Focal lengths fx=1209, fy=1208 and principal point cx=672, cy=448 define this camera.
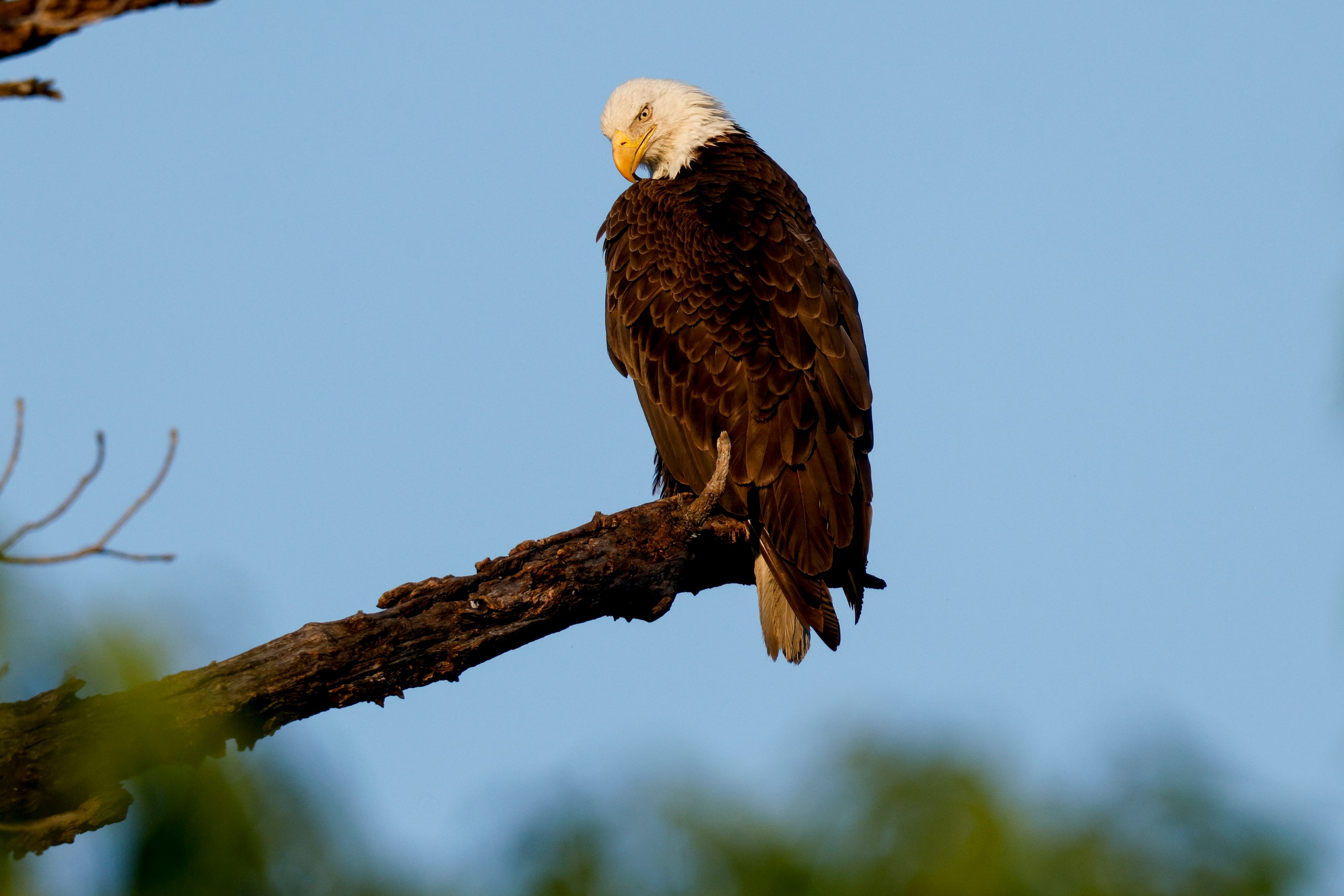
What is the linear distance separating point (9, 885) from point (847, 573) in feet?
15.3

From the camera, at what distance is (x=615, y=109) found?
7957 mm

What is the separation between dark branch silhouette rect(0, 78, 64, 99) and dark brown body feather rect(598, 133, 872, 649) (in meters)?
3.87

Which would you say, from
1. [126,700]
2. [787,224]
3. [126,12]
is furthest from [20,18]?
[787,224]

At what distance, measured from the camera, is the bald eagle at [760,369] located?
18.9ft

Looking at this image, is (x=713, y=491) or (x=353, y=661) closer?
(x=353, y=661)

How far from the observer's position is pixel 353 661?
4.15 meters

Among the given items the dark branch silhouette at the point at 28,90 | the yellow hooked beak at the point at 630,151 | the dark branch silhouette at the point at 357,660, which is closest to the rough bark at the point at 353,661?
the dark branch silhouette at the point at 357,660

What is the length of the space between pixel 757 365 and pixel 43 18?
13.4ft

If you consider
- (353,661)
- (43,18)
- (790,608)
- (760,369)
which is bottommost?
(353,661)

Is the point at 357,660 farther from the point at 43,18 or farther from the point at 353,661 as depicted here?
the point at 43,18

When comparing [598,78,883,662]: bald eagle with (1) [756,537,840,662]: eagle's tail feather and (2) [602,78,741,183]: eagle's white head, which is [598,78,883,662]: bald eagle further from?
(2) [602,78,741,183]: eagle's white head

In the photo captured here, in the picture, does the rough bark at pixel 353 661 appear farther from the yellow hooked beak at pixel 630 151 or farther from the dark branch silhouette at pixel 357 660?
the yellow hooked beak at pixel 630 151

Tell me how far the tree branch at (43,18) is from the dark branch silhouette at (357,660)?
48.4 inches

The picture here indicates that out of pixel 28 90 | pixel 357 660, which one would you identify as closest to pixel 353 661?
pixel 357 660
